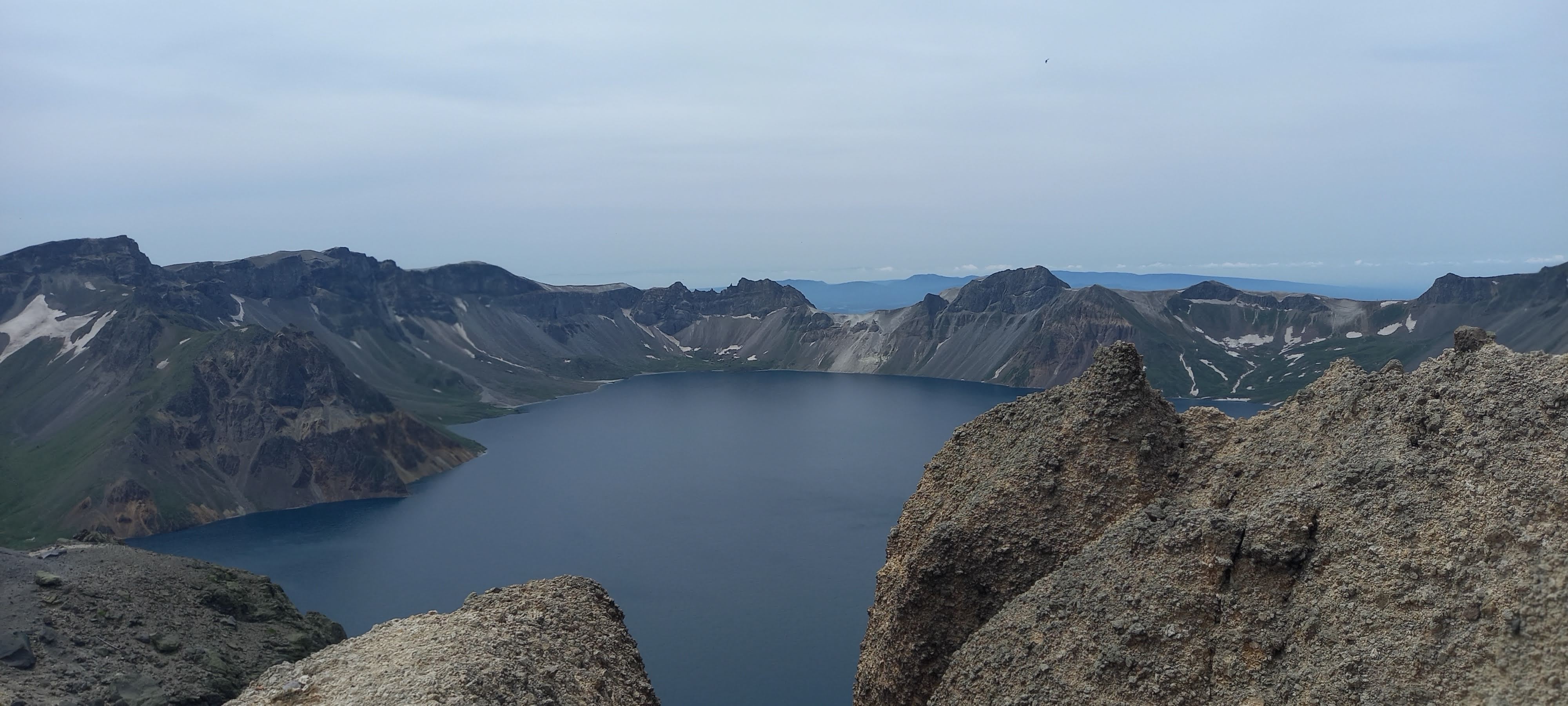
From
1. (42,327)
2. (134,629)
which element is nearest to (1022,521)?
(134,629)

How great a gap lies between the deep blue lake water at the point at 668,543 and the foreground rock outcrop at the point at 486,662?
36324 mm

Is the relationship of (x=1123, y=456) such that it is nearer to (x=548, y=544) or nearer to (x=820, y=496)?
(x=548, y=544)

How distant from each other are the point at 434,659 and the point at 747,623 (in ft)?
179

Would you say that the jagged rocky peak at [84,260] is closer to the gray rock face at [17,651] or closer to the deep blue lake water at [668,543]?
the deep blue lake water at [668,543]

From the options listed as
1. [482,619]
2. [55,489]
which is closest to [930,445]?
[55,489]

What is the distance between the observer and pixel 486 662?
21.0 m

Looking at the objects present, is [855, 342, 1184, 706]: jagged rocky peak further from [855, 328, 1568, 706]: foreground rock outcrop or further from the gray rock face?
the gray rock face

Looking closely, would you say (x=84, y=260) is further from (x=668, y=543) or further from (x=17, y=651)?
(x=17, y=651)

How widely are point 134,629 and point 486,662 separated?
28.1m

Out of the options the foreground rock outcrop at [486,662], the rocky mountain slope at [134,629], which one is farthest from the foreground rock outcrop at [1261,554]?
the rocky mountain slope at [134,629]

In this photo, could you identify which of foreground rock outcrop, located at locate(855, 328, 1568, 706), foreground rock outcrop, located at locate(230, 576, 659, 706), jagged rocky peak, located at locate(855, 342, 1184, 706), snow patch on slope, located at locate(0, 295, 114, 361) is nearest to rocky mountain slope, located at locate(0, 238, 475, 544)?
snow patch on slope, located at locate(0, 295, 114, 361)

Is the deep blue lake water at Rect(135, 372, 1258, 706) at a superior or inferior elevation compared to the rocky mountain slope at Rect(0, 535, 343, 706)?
inferior

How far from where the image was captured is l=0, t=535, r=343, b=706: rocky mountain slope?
34.1 m

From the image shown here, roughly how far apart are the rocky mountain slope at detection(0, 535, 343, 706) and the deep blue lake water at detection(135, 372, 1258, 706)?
25400 millimetres
